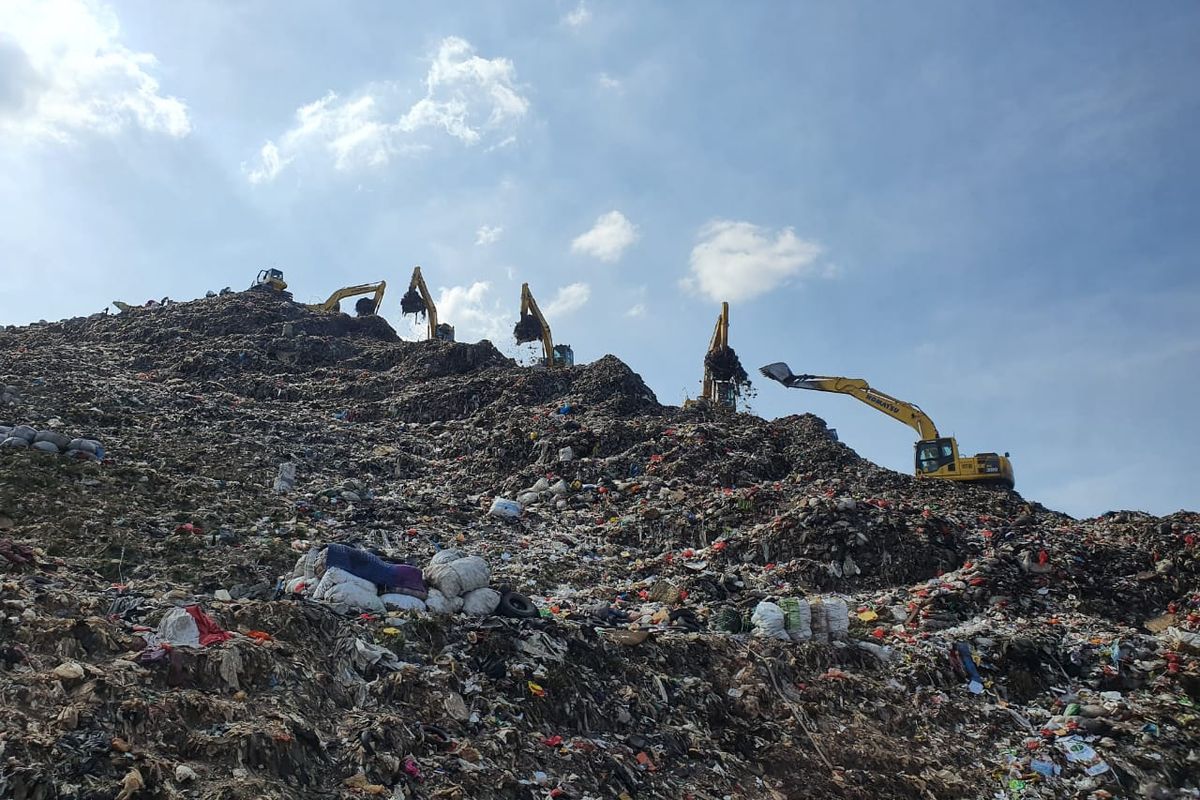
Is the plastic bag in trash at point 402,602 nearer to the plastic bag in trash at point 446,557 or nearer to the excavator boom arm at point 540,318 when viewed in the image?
the plastic bag in trash at point 446,557

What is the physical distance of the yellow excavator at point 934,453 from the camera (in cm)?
1510

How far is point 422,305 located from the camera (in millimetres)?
26109

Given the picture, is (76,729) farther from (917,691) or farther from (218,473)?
(218,473)

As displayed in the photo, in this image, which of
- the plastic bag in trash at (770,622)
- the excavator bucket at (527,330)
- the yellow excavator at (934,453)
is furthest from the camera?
the excavator bucket at (527,330)

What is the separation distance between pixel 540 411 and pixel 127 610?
11.5 meters

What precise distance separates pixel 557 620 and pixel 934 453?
1164 cm

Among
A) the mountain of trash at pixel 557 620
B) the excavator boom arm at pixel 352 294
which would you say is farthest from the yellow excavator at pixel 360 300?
the mountain of trash at pixel 557 620

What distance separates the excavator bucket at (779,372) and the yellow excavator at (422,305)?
1141 cm

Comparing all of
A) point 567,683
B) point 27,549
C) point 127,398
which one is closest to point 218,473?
point 127,398

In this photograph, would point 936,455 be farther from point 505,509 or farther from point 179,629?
point 179,629

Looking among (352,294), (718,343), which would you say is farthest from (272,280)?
(718,343)

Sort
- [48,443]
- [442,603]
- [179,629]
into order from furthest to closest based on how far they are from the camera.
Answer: [48,443]
[442,603]
[179,629]

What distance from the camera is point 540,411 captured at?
54.2 feet

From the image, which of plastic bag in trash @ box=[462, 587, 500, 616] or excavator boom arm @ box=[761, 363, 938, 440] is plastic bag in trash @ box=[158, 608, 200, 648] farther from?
excavator boom arm @ box=[761, 363, 938, 440]
